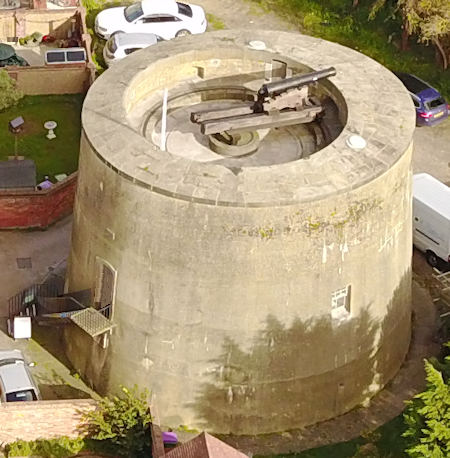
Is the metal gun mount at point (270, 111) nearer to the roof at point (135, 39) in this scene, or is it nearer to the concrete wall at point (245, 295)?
the concrete wall at point (245, 295)

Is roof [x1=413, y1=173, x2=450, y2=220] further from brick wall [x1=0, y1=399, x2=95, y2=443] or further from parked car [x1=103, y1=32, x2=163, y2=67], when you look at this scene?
brick wall [x1=0, y1=399, x2=95, y2=443]

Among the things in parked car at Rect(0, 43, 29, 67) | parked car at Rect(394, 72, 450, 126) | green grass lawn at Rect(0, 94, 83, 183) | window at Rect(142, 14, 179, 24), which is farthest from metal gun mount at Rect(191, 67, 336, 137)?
window at Rect(142, 14, 179, 24)

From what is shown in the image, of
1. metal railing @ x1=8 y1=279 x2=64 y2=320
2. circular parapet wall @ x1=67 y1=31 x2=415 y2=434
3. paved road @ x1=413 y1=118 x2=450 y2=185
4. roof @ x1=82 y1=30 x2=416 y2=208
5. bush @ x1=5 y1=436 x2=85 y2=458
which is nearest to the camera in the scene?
roof @ x1=82 y1=30 x2=416 y2=208

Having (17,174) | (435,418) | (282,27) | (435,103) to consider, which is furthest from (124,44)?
(435,418)

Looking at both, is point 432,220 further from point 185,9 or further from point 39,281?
point 185,9

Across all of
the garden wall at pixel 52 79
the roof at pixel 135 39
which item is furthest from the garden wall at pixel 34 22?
the garden wall at pixel 52 79
